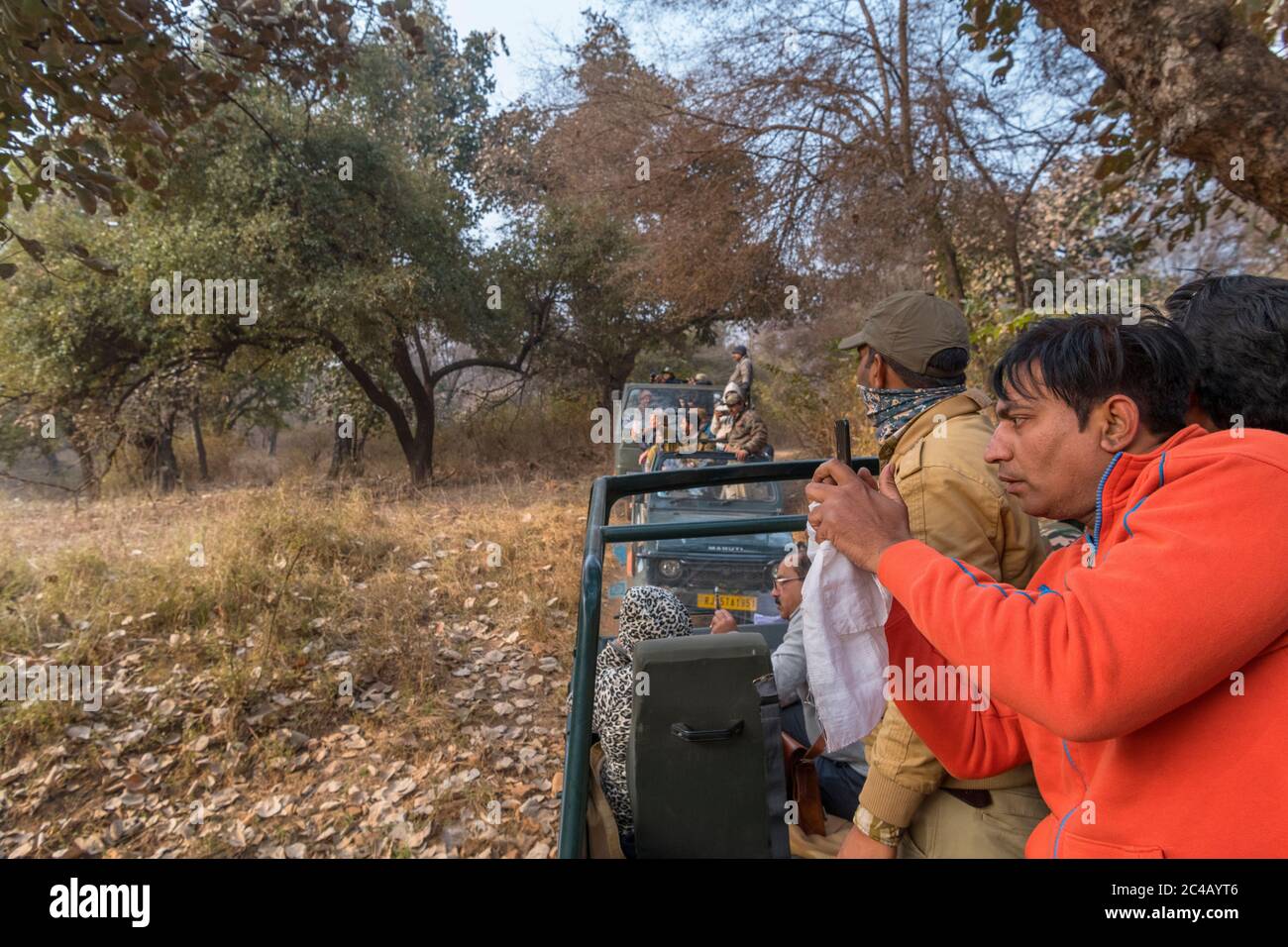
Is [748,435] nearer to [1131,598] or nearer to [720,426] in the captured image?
[720,426]

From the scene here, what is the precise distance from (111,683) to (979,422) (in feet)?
18.6

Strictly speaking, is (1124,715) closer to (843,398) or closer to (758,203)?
(758,203)

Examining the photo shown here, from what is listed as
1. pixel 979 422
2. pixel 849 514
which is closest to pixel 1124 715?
pixel 849 514

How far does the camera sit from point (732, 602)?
5.53m

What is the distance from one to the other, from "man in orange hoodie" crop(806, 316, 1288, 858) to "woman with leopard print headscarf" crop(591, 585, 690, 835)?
4.23 ft

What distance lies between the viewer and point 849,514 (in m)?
1.27

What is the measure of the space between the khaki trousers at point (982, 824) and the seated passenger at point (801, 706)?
0.42 m

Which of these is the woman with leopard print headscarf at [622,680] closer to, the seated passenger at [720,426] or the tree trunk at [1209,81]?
the tree trunk at [1209,81]

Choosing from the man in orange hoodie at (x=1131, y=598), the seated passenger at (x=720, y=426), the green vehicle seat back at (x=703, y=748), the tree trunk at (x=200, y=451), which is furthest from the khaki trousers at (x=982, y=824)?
the tree trunk at (x=200, y=451)

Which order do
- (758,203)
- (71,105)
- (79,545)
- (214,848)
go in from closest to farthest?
1. (71,105)
2. (214,848)
3. (79,545)
4. (758,203)

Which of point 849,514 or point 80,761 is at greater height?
point 849,514

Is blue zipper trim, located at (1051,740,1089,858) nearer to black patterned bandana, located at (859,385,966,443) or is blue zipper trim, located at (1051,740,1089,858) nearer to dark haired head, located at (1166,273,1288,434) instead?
dark haired head, located at (1166,273,1288,434)

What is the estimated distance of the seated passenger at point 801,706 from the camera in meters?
2.41

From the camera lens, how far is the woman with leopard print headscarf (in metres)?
2.52
